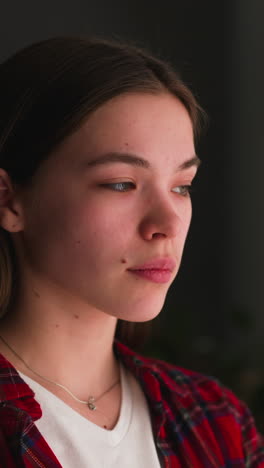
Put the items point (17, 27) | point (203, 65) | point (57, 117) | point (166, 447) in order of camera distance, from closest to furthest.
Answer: point (57, 117) → point (166, 447) → point (17, 27) → point (203, 65)

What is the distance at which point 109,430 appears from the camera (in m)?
1.01

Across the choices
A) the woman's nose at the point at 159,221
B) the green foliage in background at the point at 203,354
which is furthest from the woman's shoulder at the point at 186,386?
the green foliage in background at the point at 203,354

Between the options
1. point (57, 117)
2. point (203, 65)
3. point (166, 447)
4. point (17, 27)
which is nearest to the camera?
point (57, 117)

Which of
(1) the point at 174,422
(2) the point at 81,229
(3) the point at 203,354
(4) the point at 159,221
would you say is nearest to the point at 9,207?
(2) the point at 81,229

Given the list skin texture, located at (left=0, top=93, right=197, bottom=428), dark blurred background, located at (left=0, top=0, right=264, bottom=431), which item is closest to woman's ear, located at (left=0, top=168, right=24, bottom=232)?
skin texture, located at (left=0, top=93, right=197, bottom=428)

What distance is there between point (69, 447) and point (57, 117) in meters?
0.53

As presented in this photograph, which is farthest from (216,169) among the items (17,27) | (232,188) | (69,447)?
(69,447)

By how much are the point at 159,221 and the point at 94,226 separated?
11 centimetres

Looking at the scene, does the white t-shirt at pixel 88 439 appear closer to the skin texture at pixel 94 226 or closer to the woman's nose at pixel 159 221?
the skin texture at pixel 94 226

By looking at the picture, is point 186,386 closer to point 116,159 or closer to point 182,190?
point 182,190

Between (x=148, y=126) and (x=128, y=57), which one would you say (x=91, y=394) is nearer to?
(x=148, y=126)

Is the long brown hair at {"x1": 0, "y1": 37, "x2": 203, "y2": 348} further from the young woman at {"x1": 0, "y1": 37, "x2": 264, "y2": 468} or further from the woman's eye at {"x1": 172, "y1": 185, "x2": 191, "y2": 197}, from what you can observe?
the woman's eye at {"x1": 172, "y1": 185, "x2": 191, "y2": 197}

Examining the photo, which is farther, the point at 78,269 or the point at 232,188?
the point at 232,188

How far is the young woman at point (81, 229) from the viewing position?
0.93 metres
